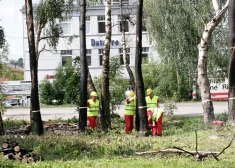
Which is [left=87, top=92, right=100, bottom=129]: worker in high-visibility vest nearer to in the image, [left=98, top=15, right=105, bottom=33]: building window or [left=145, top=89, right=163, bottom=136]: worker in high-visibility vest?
[left=145, top=89, right=163, bottom=136]: worker in high-visibility vest

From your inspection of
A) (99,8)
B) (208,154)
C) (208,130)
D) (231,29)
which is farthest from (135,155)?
(99,8)

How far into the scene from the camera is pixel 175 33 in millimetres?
29469

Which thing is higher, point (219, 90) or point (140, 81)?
point (140, 81)

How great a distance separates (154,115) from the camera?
15.6m

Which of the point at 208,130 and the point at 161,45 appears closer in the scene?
the point at 208,130

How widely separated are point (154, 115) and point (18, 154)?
273 inches

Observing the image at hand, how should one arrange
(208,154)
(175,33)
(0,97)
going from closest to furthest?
(208,154), (0,97), (175,33)

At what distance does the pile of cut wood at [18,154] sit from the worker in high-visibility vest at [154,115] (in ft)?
20.2

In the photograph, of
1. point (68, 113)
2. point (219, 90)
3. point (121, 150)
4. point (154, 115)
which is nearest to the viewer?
point (121, 150)

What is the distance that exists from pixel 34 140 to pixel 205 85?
7304mm

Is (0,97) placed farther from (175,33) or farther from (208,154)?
(208,154)

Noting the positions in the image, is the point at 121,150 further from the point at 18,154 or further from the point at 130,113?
the point at 130,113

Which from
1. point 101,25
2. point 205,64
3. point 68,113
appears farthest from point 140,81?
point 101,25

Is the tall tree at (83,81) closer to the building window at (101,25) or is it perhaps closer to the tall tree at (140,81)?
the tall tree at (140,81)
